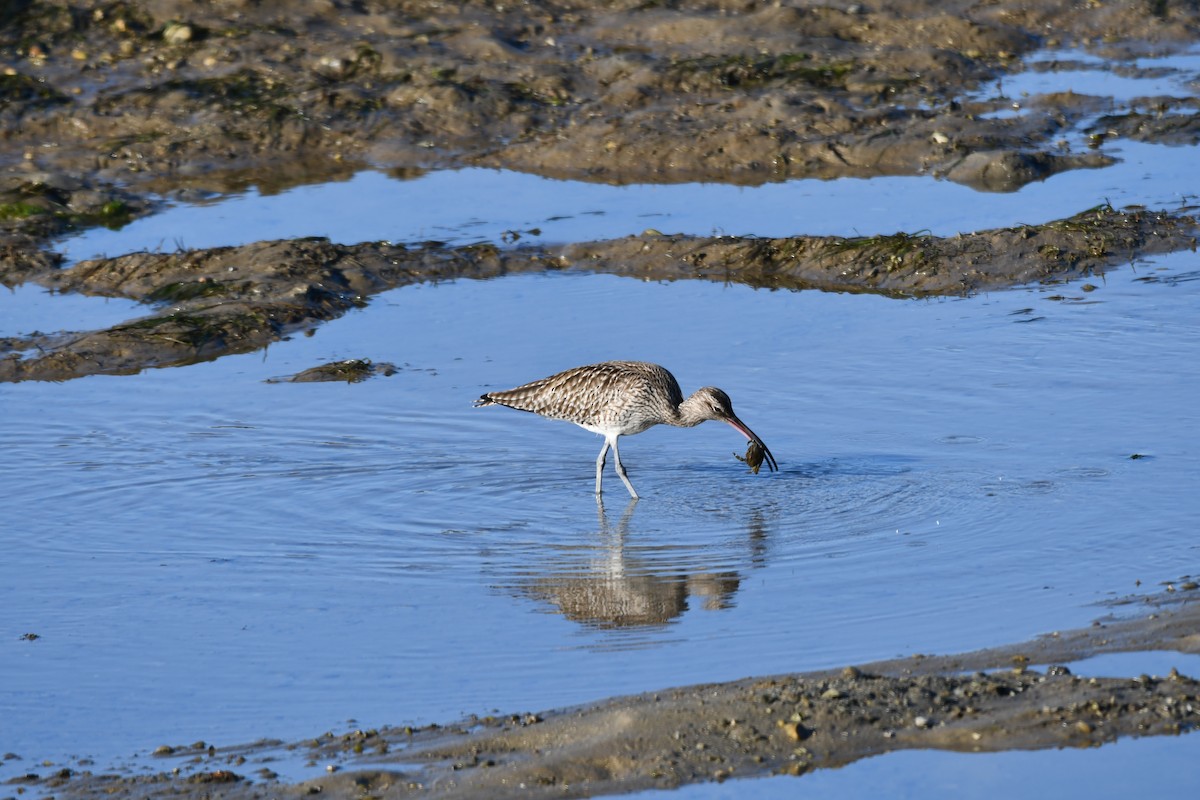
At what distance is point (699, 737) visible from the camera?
20.8ft

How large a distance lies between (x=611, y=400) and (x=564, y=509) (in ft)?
3.21

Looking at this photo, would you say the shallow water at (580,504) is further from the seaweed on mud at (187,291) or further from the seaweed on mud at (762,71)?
the seaweed on mud at (762,71)

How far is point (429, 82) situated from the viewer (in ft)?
60.9

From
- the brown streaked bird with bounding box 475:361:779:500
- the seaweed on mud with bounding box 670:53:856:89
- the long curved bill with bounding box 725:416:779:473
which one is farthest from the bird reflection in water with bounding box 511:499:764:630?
the seaweed on mud with bounding box 670:53:856:89

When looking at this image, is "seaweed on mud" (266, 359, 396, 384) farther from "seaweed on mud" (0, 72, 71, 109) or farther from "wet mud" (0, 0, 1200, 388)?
"seaweed on mud" (0, 72, 71, 109)

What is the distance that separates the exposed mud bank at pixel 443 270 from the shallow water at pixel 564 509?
0.34 meters

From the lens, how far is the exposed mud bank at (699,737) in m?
6.17

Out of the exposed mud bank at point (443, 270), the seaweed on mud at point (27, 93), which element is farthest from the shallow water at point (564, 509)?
the seaweed on mud at point (27, 93)

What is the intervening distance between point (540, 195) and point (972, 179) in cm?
391

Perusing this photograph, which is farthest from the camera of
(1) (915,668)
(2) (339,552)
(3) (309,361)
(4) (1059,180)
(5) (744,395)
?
(4) (1059,180)

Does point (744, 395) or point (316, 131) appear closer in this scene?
point (744, 395)

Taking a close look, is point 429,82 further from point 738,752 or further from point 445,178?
point 738,752

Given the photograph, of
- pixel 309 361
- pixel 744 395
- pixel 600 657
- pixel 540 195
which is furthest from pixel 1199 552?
pixel 540 195

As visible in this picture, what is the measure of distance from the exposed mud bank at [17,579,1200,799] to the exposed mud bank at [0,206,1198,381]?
22.4 ft
